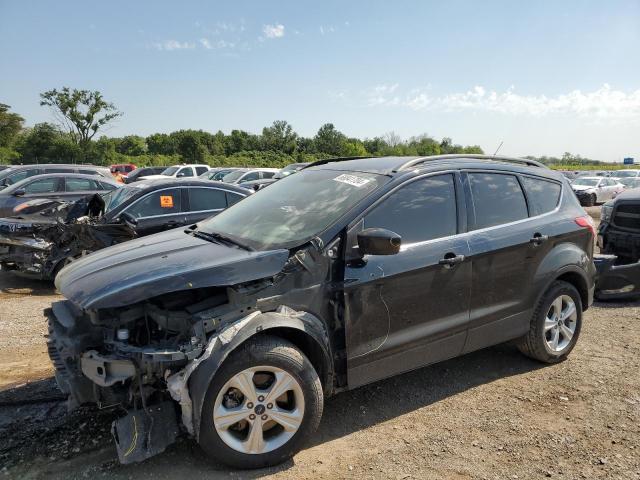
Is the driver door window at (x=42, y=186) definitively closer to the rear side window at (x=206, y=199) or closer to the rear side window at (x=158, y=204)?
the rear side window at (x=158, y=204)

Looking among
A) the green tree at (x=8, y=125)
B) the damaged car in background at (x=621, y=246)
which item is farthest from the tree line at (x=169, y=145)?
the damaged car in background at (x=621, y=246)

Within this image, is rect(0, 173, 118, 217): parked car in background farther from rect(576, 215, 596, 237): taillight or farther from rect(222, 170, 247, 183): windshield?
rect(576, 215, 596, 237): taillight

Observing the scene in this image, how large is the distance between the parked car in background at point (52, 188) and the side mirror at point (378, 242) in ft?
30.0

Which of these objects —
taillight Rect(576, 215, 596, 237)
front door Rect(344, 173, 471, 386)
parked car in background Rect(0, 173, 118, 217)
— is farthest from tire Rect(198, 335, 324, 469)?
parked car in background Rect(0, 173, 118, 217)

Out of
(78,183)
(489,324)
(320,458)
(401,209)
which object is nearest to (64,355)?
(320,458)

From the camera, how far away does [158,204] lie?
7.57m

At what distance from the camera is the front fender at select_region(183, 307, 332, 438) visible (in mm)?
2621

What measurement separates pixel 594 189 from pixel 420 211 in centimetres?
2387

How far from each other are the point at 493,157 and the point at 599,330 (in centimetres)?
251

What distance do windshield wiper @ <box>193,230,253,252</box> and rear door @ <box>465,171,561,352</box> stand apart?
1712 millimetres

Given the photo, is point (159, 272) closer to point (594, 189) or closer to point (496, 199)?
point (496, 199)

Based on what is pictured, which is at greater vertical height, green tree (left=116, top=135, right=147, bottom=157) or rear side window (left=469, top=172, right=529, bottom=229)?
green tree (left=116, top=135, right=147, bottom=157)

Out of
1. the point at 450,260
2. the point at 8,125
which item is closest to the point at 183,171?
the point at 450,260

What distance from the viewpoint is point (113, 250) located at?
362cm
